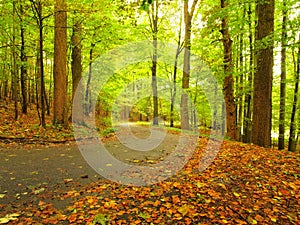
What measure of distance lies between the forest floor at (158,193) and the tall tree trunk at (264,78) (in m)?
1.43

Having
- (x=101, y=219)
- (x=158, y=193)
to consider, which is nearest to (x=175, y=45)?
(x=158, y=193)

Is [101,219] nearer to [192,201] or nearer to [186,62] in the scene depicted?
[192,201]

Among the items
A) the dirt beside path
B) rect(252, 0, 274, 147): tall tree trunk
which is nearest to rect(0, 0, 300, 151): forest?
rect(252, 0, 274, 147): tall tree trunk

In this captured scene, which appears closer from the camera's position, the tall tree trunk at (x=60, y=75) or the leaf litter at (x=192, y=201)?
the leaf litter at (x=192, y=201)

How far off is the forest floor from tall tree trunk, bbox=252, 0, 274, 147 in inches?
56.4

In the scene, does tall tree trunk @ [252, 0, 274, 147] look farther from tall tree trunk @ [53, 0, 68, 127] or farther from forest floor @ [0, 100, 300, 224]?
tall tree trunk @ [53, 0, 68, 127]

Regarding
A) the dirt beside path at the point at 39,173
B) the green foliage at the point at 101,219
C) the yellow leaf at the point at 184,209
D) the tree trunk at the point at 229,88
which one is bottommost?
the green foliage at the point at 101,219

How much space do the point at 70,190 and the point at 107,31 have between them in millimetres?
9206

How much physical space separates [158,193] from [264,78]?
18.1 ft

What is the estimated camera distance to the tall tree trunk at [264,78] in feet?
20.8

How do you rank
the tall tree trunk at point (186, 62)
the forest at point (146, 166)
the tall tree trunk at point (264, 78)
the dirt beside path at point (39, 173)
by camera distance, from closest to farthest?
1. the forest at point (146, 166)
2. the dirt beside path at point (39, 173)
3. the tall tree trunk at point (264, 78)
4. the tall tree trunk at point (186, 62)

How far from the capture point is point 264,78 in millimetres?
6441

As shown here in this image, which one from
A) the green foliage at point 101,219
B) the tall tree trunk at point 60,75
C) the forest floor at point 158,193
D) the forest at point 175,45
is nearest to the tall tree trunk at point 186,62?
the forest at point 175,45

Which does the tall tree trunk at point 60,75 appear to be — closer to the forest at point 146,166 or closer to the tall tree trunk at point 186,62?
the forest at point 146,166
